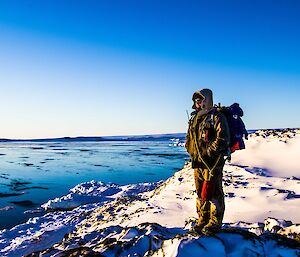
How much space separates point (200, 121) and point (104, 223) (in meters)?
5.86

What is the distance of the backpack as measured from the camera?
4.26 meters

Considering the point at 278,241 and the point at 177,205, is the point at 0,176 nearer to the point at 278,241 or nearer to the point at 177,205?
the point at 177,205

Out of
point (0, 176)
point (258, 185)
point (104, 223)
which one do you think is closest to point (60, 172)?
point (0, 176)

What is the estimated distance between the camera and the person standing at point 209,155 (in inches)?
167

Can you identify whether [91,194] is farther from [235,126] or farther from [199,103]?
[235,126]

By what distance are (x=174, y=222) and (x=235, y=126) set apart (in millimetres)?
3844

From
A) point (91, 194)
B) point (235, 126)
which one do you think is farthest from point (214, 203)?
point (91, 194)

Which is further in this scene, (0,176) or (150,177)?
(0,176)

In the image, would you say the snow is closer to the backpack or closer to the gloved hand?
the gloved hand

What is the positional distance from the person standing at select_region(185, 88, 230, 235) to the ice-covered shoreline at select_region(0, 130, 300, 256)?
1.77 feet

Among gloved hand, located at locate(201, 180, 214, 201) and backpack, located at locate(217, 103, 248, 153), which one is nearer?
backpack, located at locate(217, 103, 248, 153)

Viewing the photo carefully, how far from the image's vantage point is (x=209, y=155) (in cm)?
432

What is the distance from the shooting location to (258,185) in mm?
9523

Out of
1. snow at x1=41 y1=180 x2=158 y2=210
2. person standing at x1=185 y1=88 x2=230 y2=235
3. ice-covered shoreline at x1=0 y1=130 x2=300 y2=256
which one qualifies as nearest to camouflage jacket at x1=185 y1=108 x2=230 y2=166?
person standing at x1=185 y1=88 x2=230 y2=235
